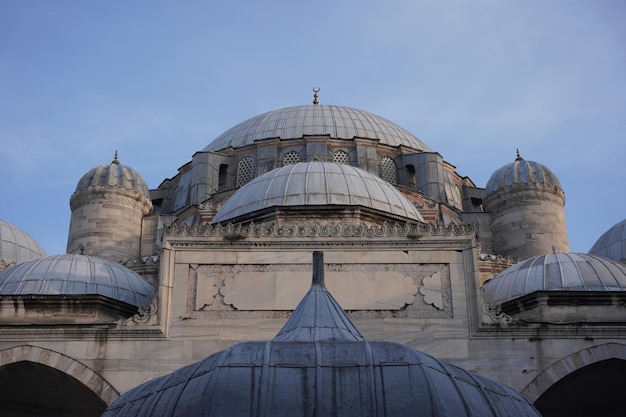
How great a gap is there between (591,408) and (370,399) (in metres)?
12.7

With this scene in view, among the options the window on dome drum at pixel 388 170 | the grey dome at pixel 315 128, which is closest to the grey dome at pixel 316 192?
the window on dome drum at pixel 388 170

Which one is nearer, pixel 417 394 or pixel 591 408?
pixel 417 394

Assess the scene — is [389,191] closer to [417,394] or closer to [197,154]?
[197,154]

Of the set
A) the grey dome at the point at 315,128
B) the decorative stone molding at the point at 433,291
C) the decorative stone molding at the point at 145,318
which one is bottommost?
the decorative stone molding at the point at 145,318

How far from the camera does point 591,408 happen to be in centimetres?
1814

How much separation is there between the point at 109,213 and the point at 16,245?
2759mm

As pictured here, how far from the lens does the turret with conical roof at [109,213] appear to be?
83.1 feet

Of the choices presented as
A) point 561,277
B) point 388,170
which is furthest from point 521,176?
point 561,277

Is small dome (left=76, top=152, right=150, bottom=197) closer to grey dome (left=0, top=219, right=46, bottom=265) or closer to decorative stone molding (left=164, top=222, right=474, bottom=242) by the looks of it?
grey dome (left=0, top=219, right=46, bottom=265)

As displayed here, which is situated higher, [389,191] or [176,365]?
[389,191]

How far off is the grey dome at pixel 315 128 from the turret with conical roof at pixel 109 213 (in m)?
4.03

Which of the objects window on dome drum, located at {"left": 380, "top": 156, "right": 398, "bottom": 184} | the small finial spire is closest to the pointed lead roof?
the small finial spire

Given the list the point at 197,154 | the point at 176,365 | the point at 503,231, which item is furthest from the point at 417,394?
the point at 197,154

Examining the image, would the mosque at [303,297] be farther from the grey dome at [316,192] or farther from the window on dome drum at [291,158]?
the window on dome drum at [291,158]
